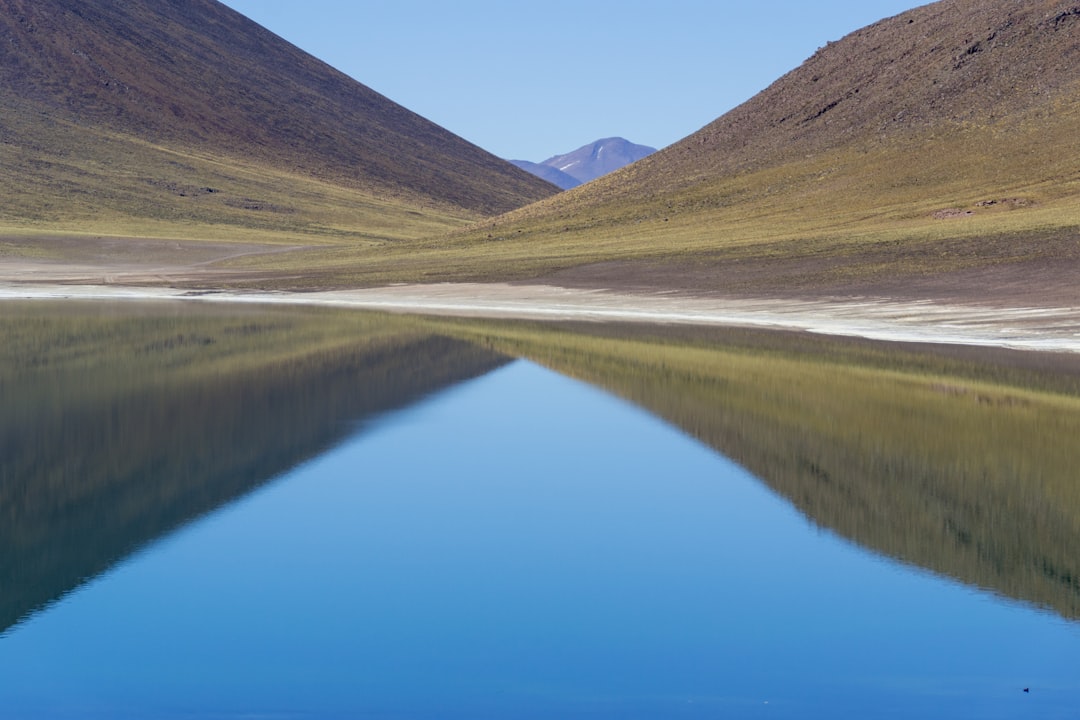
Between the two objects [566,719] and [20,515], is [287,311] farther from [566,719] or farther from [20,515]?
[566,719]

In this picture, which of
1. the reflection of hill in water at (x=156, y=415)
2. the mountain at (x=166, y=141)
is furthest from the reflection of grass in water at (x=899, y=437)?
the mountain at (x=166, y=141)

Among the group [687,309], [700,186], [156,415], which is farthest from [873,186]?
[156,415]

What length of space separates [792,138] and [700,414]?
80925 millimetres

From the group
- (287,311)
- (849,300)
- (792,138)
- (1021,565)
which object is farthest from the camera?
(792,138)

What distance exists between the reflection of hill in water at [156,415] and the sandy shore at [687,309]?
8057 millimetres

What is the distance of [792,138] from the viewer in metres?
98.9

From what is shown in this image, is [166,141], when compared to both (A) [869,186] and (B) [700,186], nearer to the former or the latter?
(B) [700,186]

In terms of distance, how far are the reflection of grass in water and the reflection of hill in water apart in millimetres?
4613

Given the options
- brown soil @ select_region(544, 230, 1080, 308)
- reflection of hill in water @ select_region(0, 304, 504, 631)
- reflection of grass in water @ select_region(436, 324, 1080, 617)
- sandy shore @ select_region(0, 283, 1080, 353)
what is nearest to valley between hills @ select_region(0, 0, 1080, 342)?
brown soil @ select_region(544, 230, 1080, 308)

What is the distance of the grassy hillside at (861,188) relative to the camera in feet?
174

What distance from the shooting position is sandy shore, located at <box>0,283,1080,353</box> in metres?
33.1

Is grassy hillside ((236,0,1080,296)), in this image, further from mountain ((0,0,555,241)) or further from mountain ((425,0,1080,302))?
mountain ((0,0,555,241))

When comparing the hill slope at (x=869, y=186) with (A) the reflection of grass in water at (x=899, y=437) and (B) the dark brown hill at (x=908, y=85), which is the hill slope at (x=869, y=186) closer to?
(B) the dark brown hill at (x=908, y=85)

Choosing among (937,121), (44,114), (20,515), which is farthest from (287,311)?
(44,114)
